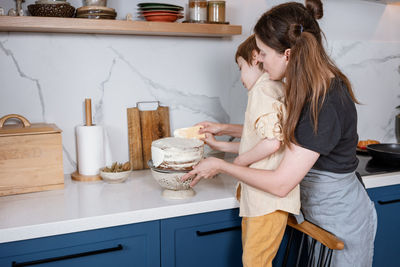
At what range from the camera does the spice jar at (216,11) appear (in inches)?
69.2

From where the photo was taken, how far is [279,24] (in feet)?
3.97

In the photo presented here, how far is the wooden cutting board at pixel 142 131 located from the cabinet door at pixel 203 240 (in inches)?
20.4

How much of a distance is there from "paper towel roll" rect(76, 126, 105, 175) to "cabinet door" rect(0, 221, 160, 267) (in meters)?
0.45

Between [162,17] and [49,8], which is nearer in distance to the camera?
[49,8]

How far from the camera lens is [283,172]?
1197 mm

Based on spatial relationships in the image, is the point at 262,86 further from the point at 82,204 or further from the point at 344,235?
the point at 82,204

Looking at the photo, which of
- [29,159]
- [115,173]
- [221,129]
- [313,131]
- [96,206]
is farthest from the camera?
[221,129]

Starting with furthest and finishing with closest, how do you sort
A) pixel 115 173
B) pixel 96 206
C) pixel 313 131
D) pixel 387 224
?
1. pixel 387 224
2. pixel 115 173
3. pixel 96 206
4. pixel 313 131

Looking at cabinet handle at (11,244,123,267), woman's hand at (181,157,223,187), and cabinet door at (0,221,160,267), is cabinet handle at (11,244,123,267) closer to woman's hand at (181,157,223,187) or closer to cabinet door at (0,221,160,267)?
cabinet door at (0,221,160,267)

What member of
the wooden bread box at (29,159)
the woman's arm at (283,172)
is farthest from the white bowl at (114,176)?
the woman's arm at (283,172)

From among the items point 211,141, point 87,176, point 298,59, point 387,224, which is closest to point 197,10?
point 211,141

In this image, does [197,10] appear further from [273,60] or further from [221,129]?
[273,60]

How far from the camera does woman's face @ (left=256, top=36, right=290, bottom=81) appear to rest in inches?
48.9

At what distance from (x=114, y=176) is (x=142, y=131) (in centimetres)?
32
